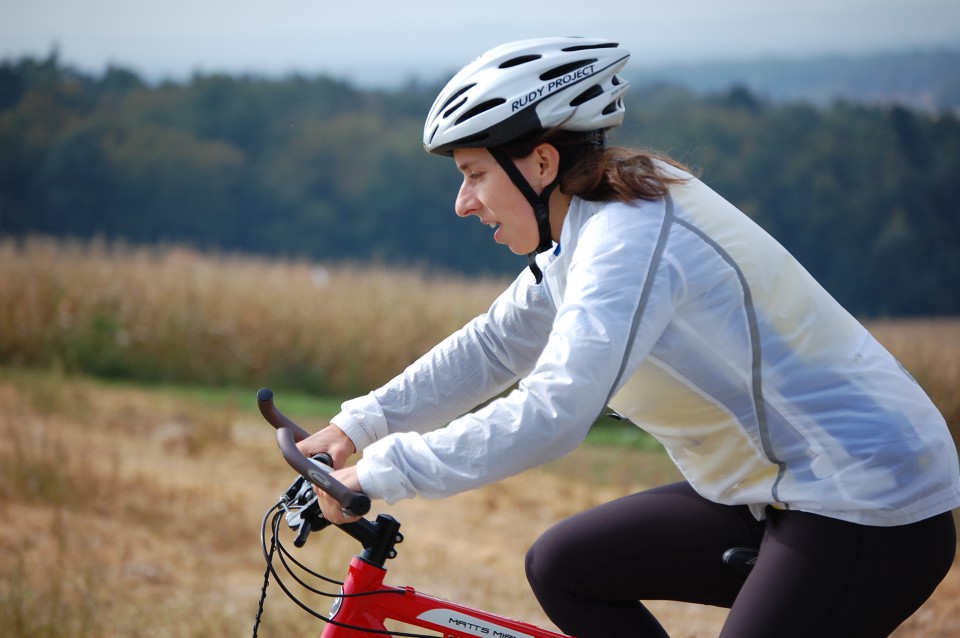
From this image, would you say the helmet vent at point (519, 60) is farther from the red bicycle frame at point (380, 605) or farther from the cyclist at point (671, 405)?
the red bicycle frame at point (380, 605)

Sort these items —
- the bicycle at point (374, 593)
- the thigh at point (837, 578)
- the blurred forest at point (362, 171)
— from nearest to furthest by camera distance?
1. the thigh at point (837, 578)
2. the bicycle at point (374, 593)
3. the blurred forest at point (362, 171)

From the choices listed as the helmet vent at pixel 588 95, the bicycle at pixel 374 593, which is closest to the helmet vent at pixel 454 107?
the helmet vent at pixel 588 95

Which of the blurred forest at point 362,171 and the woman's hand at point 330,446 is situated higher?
the woman's hand at point 330,446

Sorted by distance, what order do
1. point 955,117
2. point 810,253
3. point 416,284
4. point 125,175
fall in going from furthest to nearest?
point 125,175 → point 810,253 → point 955,117 → point 416,284

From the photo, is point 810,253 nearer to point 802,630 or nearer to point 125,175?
point 125,175

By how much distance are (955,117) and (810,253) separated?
5.94 m

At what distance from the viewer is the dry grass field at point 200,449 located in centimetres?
498

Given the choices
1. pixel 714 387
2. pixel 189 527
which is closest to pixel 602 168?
pixel 714 387

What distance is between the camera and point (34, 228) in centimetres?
4147

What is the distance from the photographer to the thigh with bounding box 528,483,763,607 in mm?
2312

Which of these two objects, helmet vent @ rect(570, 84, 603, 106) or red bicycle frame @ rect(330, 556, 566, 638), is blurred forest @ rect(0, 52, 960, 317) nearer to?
helmet vent @ rect(570, 84, 603, 106)

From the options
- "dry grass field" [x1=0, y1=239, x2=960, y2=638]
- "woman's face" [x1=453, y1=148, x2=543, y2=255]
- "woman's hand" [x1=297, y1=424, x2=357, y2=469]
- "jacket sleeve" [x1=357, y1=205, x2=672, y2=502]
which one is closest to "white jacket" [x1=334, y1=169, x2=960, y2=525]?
"jacket sleeve" [x1=357, y1=205, x2=672, y2=502]

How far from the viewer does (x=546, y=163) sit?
228cm

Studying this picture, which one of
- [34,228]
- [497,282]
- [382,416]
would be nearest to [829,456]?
[382,416]
